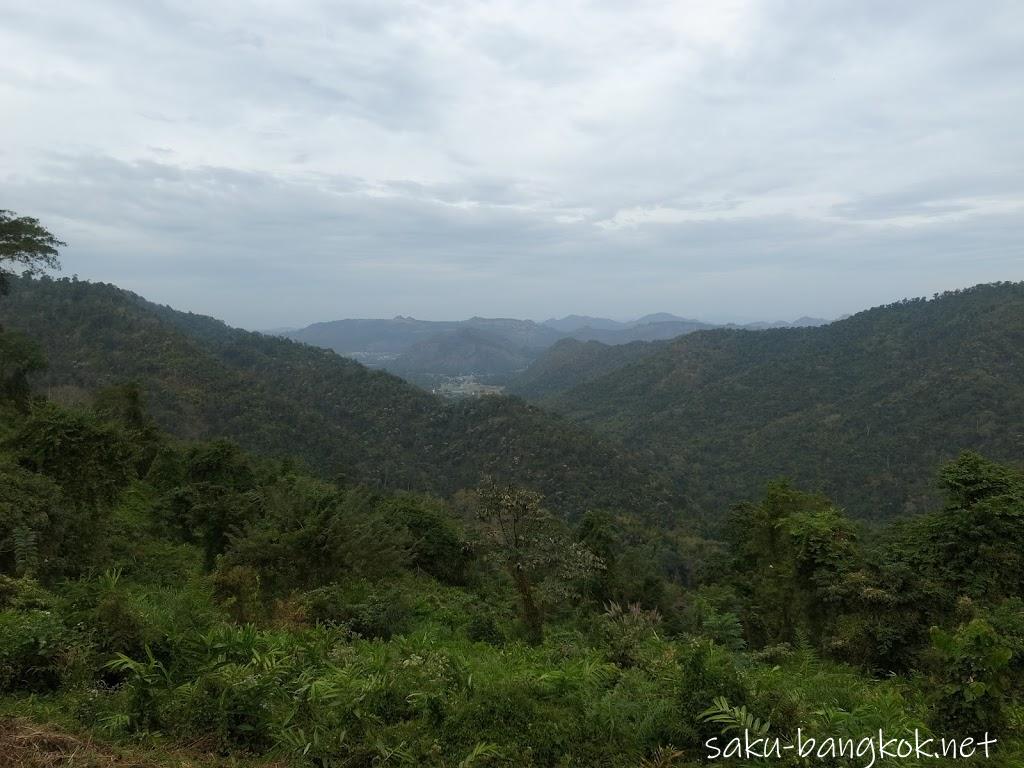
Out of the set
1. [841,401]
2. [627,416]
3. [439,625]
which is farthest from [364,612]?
[627,416]

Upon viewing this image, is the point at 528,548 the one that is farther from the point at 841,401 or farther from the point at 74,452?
the point at 841,401

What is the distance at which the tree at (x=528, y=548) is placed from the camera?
815 centimetres

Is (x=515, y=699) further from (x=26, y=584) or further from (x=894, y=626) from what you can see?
(x=894, y=626)

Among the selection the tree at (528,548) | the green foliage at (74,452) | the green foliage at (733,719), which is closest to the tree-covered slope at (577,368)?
the green foliage at (74,452)

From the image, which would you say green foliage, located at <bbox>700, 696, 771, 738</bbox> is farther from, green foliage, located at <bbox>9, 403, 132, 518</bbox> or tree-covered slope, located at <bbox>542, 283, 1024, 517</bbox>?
tree-covered slope, located at <bbox>542, 283, 1024, 517</bbox>

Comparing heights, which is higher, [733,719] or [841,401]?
[733,719]

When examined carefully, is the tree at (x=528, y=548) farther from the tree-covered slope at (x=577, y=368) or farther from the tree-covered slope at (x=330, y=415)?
the tree-covered slope at (x=577, y=368)

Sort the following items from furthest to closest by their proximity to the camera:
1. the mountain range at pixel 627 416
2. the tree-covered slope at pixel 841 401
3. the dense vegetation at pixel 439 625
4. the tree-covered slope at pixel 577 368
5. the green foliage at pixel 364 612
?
the tree-covered slope at pixel 577 368 → the tree-covered slope at pixel 841 401 → the mountain range at pixel 627 416 → the green foliage at pixel 364 612 → the dense vegetation at pixel 439 625

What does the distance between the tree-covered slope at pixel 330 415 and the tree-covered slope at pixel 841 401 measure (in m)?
17.1

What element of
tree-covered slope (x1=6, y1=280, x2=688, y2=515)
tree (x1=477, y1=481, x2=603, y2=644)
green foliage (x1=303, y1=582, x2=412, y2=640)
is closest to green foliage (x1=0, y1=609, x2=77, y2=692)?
Answer: green foliage (x1=303, y1=582, x2=412, y2=640)

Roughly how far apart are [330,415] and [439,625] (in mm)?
63042

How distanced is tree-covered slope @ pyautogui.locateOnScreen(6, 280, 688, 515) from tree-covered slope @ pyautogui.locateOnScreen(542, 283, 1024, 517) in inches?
675

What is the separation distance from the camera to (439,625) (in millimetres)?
8945

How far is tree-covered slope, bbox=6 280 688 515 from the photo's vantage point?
4912 cm
